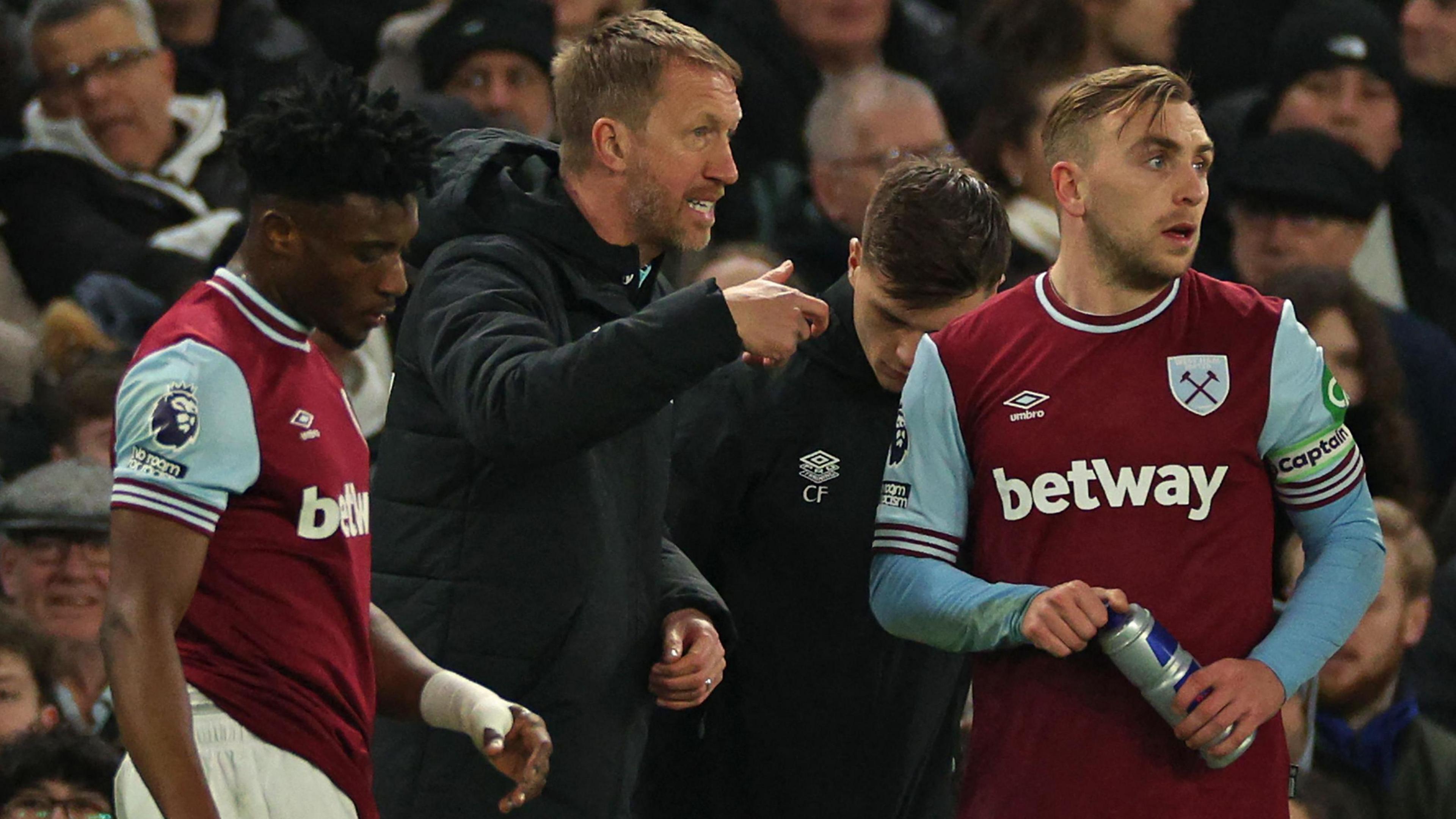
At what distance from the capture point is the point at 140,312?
5992 millimetres

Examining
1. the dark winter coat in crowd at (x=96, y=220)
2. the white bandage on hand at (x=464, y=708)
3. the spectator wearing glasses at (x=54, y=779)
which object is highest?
the white bandage on hand at (x=464, y=708)

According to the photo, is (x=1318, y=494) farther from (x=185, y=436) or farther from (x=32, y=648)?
(x=32, y=648)

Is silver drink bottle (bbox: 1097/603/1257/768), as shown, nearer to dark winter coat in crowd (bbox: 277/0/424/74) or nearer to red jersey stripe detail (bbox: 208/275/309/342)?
red jersey stripe detail (bbox: 208/275/309/342)

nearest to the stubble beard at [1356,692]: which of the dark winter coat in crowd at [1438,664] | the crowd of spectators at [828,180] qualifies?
the crowd of spectators at [828,180]

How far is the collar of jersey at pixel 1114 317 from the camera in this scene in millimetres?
3311

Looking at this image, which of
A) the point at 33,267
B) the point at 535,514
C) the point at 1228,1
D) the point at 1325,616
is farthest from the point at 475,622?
the point at 1228,1

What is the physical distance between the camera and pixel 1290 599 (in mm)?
3311

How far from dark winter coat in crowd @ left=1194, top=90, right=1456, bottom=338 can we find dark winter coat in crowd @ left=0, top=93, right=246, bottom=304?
10.0 ft

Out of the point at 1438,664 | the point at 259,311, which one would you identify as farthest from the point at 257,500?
the point at 1438,664

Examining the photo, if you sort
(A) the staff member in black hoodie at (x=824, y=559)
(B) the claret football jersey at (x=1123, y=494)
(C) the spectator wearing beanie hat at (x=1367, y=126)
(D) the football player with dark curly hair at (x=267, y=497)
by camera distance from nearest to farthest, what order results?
1. (D) the football player with dark curly hair at (x=267, y=497)
2. (B) the claret football jersey at (x=1123, y=494)
3. (A) the staff member in black hoodie at (x=824, y=559)
4. (C) the spectator wearing beanie hat at (x=1367, y=126)

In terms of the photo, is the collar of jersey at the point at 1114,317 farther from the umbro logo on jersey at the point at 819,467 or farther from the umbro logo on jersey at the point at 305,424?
the umbro logo on jersey at the point at 305,424

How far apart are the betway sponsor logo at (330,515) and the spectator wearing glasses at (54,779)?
6.71 feet

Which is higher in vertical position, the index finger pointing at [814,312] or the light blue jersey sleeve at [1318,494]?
the index finger pointing at [814,312]

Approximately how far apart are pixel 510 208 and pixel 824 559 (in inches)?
34.9
